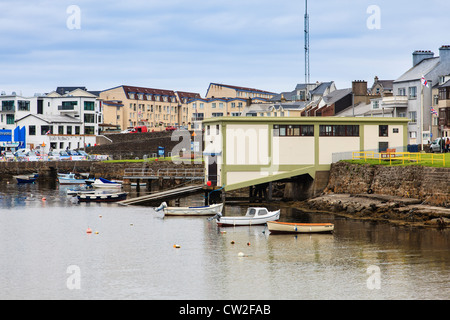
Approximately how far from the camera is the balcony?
97.5 meters

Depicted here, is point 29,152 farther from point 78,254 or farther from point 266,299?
point 266,299

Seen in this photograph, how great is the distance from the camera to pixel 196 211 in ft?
198

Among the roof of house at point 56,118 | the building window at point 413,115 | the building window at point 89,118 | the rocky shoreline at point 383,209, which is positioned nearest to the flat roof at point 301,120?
the rocky shoreline at point 383,209

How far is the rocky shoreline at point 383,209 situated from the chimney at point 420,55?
4936 centimetres

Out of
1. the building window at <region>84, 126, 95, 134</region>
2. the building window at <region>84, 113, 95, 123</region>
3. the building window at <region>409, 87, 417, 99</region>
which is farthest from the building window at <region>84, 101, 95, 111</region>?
the building window at <region>409, 87, 417, 99</region>

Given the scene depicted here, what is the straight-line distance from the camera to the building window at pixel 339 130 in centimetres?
6456

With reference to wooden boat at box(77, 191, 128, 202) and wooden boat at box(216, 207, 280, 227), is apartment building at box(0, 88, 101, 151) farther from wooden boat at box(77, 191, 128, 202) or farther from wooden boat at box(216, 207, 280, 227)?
wooden boat at box(216, 207, 280, 227)

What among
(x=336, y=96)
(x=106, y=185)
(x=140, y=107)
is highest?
(x=140, y=107)

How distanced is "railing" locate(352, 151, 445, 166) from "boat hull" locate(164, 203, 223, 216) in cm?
1530

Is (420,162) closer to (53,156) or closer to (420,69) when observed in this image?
(420,69)

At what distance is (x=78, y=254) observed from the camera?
42.8 metres

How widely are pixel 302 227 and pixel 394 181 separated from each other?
42.9ft

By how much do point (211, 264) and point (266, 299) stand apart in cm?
783

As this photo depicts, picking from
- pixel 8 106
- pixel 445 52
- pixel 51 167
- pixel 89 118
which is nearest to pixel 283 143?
pixel 445 52
